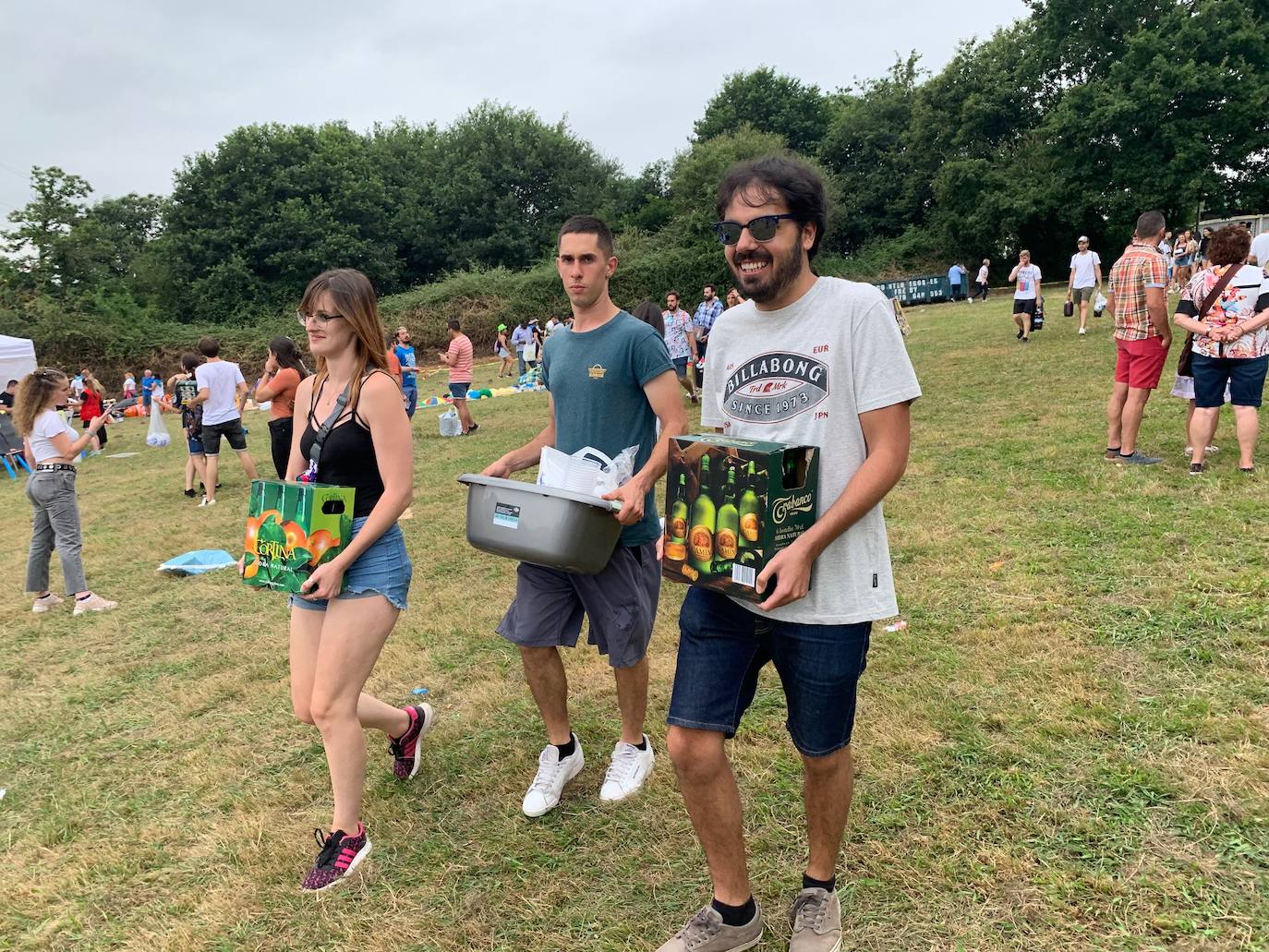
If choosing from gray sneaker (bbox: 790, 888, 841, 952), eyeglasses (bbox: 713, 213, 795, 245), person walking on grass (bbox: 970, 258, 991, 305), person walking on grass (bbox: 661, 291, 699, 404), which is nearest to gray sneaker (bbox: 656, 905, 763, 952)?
gray sneaker (bbox: 790, 888, 841, 952)

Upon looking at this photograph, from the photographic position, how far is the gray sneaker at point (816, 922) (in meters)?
2.25

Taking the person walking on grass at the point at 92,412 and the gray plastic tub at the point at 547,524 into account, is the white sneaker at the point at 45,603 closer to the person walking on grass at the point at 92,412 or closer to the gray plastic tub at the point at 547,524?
the gray plastic tub at the point at 547,524

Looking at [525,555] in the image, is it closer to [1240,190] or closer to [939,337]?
[939,337]

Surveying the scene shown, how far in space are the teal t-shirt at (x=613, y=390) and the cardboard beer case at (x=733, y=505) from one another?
0.85 metres

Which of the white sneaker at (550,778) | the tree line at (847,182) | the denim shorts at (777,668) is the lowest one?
the white sneaker at (550,778)

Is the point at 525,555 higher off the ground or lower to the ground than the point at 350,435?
lower

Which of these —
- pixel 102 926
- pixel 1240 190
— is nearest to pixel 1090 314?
pixel 102 926

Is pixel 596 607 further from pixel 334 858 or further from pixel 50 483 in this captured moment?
pixel 50 483

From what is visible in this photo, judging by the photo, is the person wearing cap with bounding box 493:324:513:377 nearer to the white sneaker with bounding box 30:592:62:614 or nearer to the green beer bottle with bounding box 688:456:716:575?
the white sneaker with bounding box 30:592:62:614

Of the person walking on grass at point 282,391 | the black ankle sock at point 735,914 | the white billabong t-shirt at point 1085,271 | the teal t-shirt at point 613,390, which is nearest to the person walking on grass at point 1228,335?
the teal t-shirt at point 613,390

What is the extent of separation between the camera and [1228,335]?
18.1ft

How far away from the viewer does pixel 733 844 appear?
2207mm

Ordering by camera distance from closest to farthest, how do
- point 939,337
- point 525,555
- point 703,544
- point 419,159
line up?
point 703,544 < point 525,555 < point 939,337 < point 419,159

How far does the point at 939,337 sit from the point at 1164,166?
23.9 m
